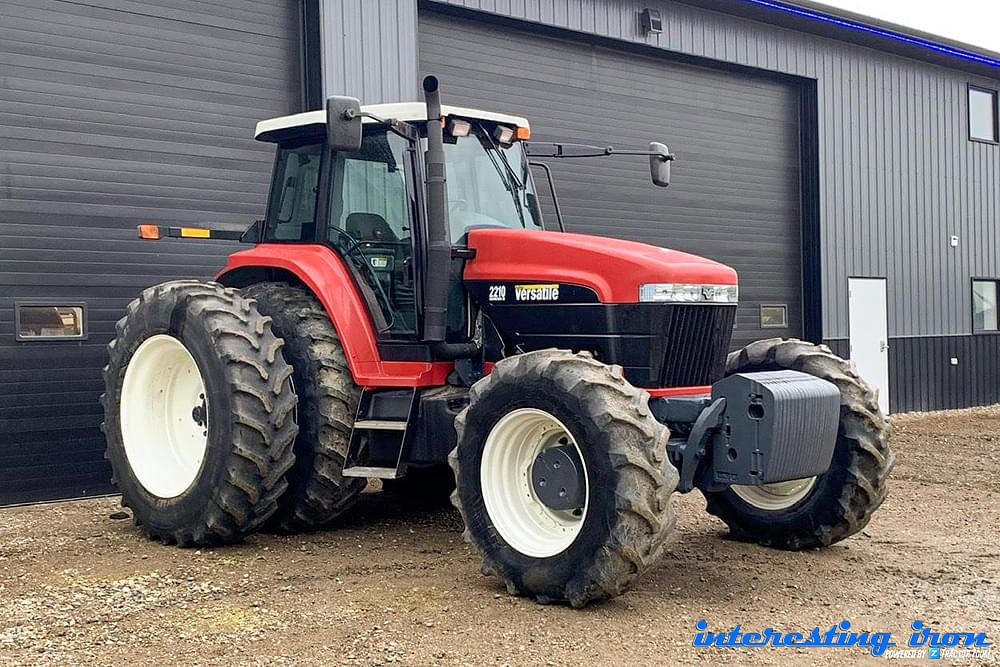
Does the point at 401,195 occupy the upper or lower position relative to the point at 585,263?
upper

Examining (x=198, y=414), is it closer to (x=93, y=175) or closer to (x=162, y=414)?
(x=162, y=414)

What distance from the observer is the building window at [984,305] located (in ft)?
57.2

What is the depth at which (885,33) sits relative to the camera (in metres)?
15.5

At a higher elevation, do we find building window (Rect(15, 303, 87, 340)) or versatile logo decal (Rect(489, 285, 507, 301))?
versatile logo decal (Rect(489, 285, 507, 301))

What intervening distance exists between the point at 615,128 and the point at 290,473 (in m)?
7.60

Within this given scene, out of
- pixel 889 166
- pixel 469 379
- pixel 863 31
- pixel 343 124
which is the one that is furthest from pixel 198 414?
pixel 889 166

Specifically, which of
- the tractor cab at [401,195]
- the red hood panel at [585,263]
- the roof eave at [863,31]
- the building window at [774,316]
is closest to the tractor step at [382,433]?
the tractor cab at [401,195]

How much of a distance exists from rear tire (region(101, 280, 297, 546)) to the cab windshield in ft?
4.37

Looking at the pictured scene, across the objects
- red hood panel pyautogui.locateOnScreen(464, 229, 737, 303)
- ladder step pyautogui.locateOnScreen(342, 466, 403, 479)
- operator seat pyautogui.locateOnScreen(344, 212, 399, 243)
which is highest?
operator seat pyautogui.locateOnScreen(344, 212, 399, 243)

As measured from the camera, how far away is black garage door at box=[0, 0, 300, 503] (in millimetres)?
8328

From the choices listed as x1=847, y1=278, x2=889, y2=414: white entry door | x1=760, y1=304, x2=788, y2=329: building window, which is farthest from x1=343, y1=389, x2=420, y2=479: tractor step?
x1=847, y1=278, x2=889, y2=414: white entry door

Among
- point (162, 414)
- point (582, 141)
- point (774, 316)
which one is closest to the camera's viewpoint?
point (162, 414)

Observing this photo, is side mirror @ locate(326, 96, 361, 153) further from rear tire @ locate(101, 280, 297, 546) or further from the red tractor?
rear tire @ locate(101, 280, 297, 546)

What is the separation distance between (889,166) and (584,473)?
480 inches
